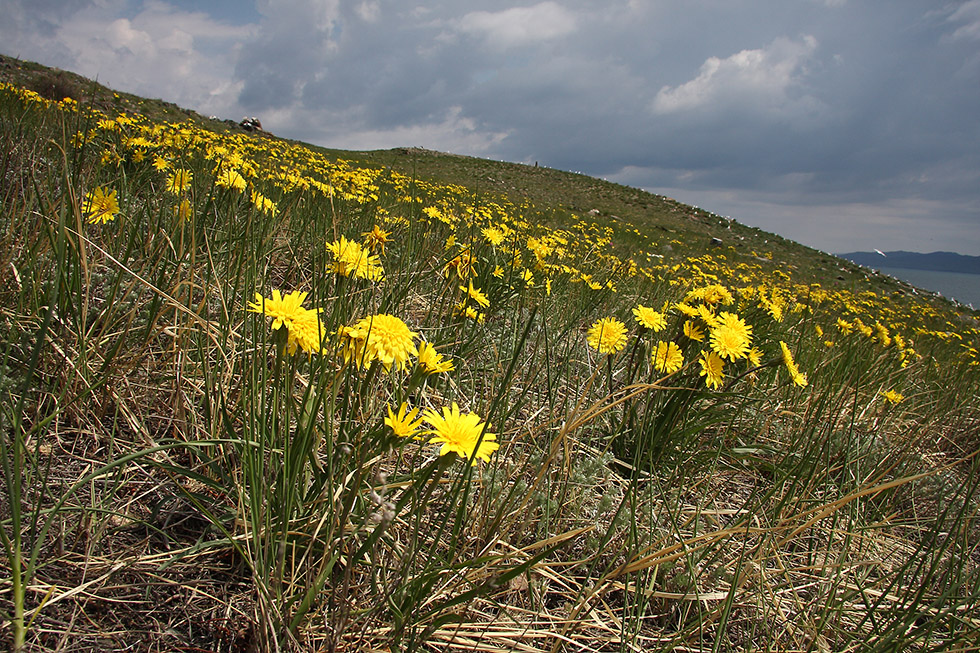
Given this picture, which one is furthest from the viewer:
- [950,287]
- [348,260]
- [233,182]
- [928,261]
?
[928,261]

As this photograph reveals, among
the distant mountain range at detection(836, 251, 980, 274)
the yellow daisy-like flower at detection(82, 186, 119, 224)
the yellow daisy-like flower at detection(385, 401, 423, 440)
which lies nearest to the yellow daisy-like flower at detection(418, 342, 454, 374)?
the yellow daisy-like flower at detection(385, 401, 423, 440)

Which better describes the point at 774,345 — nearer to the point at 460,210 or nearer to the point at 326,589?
the point at 326,589

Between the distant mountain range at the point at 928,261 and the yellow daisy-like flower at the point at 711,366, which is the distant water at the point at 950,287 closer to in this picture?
the yellow daisy-like flower at the point at 711,366

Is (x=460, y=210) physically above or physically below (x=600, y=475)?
above

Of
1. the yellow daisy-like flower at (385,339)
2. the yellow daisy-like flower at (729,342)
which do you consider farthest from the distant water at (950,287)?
the yellow daisy-like flower at (385,339)

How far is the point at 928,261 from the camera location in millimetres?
161625

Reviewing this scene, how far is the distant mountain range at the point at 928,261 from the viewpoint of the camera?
135375 millimetres

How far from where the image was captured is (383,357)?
1068mm

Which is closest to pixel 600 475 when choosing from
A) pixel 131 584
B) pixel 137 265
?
pixel 131 584

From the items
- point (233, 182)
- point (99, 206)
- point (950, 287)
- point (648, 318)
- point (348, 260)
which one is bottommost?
point (648, 318)

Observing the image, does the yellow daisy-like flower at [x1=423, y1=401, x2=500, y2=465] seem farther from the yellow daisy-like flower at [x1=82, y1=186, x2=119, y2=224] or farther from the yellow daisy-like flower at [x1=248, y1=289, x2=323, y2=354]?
the yellow daisy-like flower at [x1=82, y1=186, x2=119, y2=224]

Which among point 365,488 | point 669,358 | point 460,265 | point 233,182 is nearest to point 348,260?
point 460,265

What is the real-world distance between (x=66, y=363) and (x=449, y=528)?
121 centimetres

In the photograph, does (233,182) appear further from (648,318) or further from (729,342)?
(729,342)
